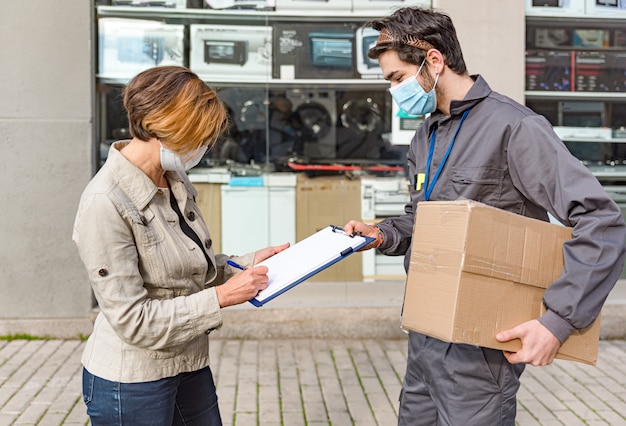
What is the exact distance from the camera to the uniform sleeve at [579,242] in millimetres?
2473

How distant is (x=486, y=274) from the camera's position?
2469 millimetres

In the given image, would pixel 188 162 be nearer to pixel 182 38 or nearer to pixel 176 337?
pixel 176 337

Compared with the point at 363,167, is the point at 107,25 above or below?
above

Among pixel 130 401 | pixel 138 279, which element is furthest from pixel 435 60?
pixel 130 401

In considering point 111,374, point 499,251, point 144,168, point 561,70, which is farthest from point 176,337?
point 561,70

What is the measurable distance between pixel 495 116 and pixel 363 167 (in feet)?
14.7

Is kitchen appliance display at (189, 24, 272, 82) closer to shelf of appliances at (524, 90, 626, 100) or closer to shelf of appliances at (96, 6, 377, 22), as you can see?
shelf of appliances at (96, 6, 377, 22)

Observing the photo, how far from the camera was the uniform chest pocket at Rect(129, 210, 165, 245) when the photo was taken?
2604 millimetres

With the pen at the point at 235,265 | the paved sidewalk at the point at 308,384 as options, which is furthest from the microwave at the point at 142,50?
the pen at the point at 235,265

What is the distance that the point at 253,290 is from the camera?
103 inches

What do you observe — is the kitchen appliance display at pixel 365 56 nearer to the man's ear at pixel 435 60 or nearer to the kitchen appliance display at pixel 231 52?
the kitchen appliance display at pixel 231 52

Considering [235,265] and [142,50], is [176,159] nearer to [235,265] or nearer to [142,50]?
[235,265]

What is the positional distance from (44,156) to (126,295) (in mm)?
4554

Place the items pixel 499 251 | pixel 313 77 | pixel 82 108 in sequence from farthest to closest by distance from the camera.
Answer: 1. pixel 313 77
2. pixel 82 108
3. pixel 499 251
